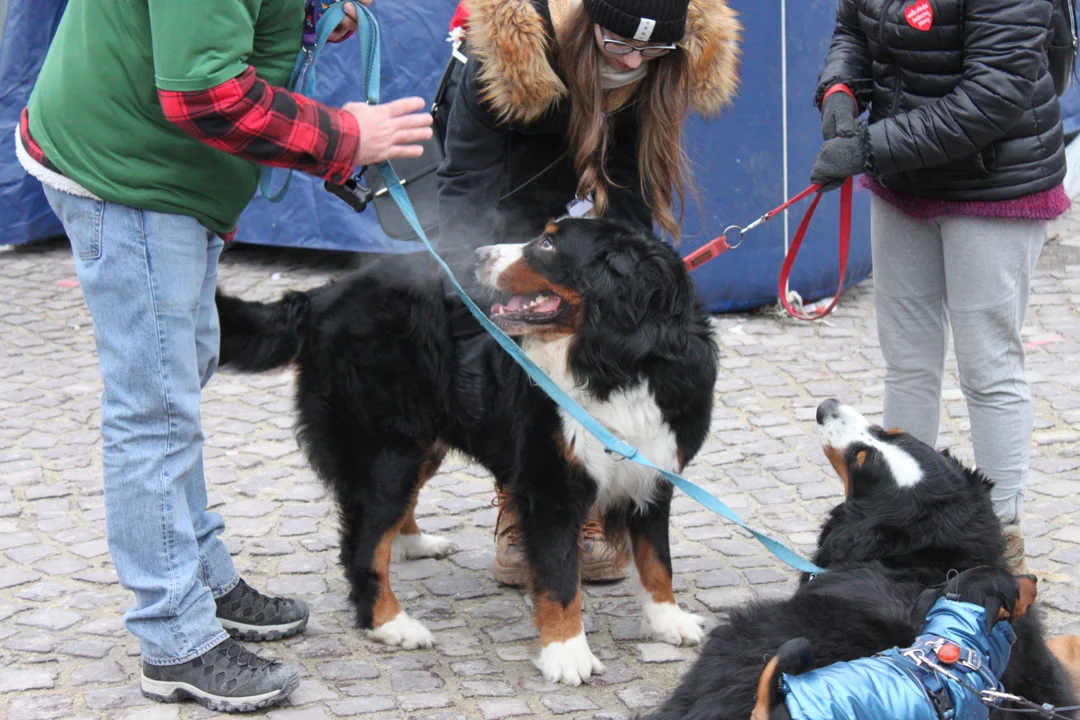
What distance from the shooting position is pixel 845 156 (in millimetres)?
3426

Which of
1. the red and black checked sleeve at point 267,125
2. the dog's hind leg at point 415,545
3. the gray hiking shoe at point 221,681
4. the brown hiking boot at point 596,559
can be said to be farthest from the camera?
the dog's hind leg at point 415,545

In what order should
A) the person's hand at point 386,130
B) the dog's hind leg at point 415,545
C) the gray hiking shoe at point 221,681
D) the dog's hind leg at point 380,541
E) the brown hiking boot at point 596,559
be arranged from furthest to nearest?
the dog's hind leg at point 415,545 → the brown hiking boot at point 596,559 → the dog's hind leg at point 380,541 → the gray hiking shoe at point 221,681 → the person's hand at point 386,130

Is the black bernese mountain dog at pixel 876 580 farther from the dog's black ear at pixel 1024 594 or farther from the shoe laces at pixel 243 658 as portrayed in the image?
the shoe laces at pixel 243 658

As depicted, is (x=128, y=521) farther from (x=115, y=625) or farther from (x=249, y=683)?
(x=115, y=625)

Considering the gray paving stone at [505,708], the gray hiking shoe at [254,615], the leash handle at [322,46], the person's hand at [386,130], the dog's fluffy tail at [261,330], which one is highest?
the leash handle at [322,46]

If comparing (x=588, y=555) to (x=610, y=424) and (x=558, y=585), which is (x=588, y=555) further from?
(x=610, y=424)

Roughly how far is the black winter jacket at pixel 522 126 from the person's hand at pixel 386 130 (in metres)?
0.50

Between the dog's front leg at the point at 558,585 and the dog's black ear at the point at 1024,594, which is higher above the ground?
the dog's black ear at the point at 1024,594

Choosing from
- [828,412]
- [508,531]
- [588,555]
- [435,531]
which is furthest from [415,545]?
[828,412]

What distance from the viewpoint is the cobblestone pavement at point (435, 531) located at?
3262mm

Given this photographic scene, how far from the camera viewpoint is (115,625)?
11.6ft

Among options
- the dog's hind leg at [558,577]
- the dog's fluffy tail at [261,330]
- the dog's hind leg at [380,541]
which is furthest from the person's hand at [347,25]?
the dog's hind leg at [558,577]

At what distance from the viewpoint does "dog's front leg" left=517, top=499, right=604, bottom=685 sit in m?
3.31

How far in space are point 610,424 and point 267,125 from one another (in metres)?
1.25
